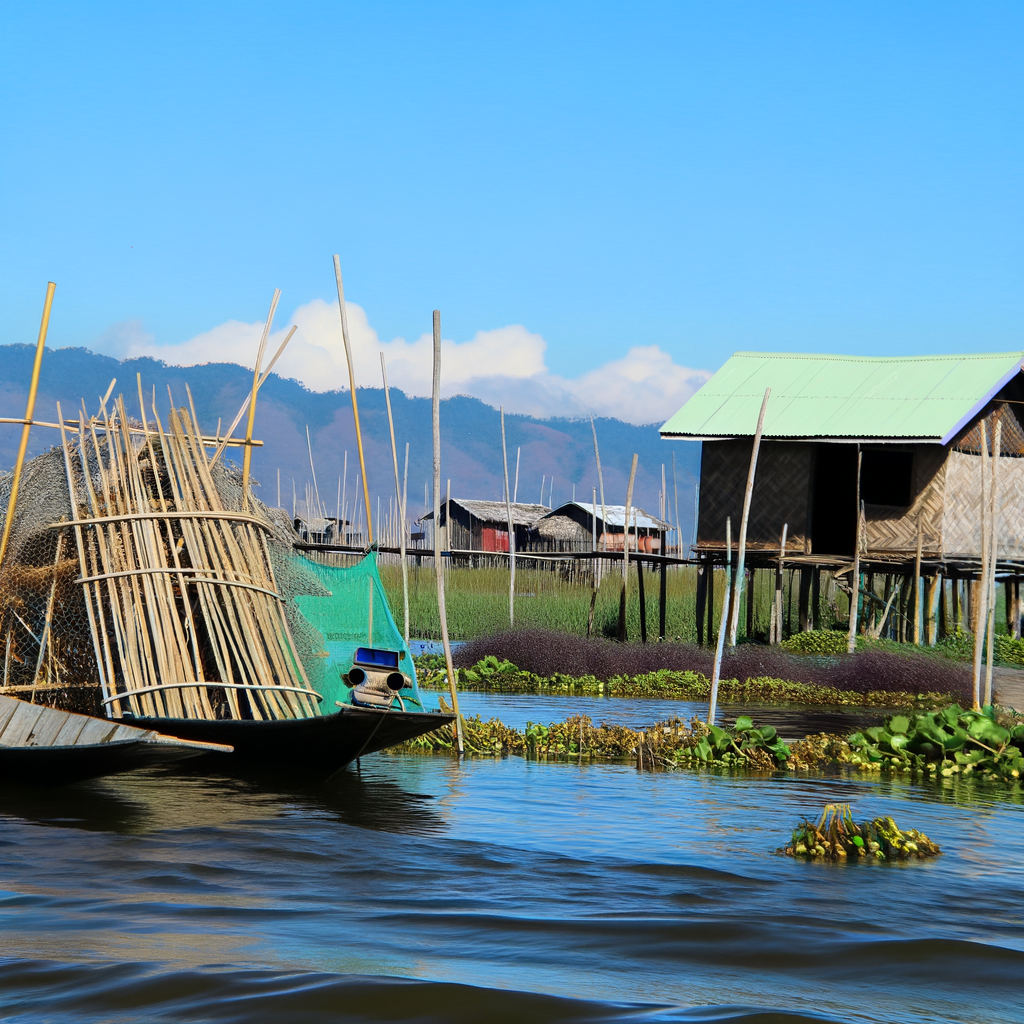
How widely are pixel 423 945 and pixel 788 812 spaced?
13.2 ft

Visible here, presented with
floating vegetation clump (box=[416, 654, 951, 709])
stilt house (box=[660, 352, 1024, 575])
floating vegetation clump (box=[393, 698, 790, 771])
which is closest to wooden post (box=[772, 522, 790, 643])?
stilt house (box=[660, 352, 1024, 575])

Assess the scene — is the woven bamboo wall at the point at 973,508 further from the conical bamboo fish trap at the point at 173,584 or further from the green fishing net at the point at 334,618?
the conical bamboo fish trap at the point at 173,584

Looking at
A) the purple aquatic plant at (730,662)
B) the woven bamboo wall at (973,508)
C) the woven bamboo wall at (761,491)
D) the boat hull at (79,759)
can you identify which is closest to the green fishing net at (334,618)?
the boat hull at (79,759)

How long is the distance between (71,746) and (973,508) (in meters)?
16.4

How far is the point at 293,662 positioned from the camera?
9.81m

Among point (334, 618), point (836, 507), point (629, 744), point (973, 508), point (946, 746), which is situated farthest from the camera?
point (836, 507)

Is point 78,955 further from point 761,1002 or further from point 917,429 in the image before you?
point 917,429

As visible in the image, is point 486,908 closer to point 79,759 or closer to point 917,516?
point 79,759

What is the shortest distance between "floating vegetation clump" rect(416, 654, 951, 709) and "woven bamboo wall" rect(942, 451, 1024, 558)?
3.94 metres

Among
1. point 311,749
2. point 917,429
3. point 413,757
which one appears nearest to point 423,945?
point 311,749

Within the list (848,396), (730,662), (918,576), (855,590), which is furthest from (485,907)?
(848,396)

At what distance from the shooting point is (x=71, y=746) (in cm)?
751

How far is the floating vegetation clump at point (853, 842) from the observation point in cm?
716

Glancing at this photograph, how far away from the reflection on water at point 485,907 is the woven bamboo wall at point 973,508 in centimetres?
1101
